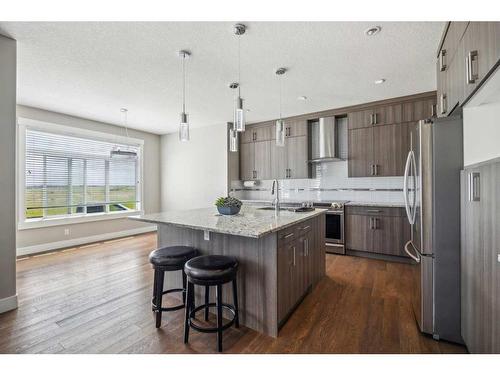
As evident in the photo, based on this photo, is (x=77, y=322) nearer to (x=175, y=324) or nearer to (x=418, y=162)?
(x=175, y=324)

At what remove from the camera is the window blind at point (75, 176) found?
173 inches

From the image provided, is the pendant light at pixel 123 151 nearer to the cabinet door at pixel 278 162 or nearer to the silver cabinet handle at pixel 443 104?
the cabinet door at pixel 278 162

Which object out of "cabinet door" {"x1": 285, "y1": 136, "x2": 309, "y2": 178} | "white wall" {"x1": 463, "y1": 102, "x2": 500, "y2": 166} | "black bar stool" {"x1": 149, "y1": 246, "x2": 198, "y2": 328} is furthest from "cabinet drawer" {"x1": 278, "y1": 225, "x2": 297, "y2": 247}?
"cabinet door" {"x1": 285, "y1": 136, "x2": 309, "y2": 178}

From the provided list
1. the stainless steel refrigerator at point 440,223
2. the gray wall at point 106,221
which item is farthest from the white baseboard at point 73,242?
the stainless steel refrigerator at point 440,223

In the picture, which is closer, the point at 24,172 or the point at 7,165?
the point at 7,165

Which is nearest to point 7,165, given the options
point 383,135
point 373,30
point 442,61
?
point 373,30

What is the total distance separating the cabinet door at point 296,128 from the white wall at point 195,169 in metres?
1.49

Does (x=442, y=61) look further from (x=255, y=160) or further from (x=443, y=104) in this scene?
(x=255, y=160)

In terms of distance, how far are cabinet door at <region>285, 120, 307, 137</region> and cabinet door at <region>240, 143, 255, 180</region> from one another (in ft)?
3.14

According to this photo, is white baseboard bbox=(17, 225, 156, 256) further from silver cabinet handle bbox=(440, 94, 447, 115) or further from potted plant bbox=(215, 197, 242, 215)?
silver cabinet handle bbox=(440, 94, 447, 115)

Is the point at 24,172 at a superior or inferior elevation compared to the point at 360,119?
inferior

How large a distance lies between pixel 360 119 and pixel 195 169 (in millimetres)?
3853

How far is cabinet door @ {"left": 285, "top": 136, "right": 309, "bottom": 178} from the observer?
4879 mm

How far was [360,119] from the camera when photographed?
428 centimetres
